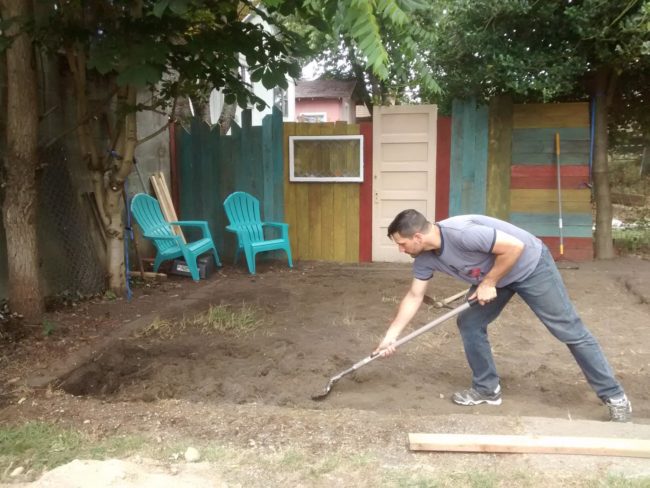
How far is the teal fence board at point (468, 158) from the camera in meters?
7.92

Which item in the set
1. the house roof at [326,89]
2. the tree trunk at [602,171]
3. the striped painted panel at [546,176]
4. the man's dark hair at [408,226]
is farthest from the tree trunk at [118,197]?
the house roof at [326,89]

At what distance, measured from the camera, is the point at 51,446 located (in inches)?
121

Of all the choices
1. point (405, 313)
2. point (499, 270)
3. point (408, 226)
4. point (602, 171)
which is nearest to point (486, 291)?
point (499, 270)

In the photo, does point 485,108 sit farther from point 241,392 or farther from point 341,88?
point 341,88

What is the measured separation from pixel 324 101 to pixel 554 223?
20440 millimetres

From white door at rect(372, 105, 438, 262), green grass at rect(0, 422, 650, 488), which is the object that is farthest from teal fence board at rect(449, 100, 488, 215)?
green grass at rect(0, 422, 650, 488)

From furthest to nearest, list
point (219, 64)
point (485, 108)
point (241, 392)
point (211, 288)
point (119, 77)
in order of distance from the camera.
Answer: point (485, 108) < point (211, 288) < point (219, 64) < point (119, 77) < point (241, 392)

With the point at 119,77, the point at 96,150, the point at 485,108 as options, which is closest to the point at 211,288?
the point at 96,150

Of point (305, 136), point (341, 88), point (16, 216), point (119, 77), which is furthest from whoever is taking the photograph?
point (341, 88)

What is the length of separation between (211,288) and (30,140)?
276 centimetres

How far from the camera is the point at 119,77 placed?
15.5 feet

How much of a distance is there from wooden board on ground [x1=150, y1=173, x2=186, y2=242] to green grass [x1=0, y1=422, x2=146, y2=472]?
4.93 metres

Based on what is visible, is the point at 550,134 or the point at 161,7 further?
the point at 550,134

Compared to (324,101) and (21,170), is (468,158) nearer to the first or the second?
(21,170)
